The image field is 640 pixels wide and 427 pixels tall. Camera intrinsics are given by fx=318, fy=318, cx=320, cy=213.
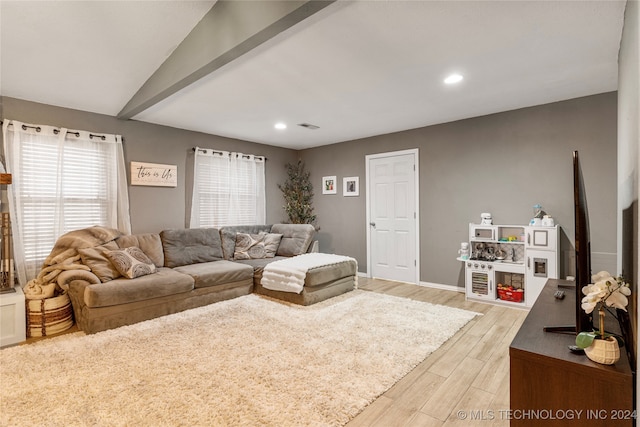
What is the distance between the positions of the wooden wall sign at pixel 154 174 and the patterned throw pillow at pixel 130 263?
3.56ft

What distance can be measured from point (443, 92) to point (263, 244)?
3.26 metres

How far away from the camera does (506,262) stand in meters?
3.88

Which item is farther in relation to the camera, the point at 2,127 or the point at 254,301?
the point at 254,301

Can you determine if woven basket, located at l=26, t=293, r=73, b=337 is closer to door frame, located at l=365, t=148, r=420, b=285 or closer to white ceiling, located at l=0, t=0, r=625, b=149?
white ceiling, located at l=0, t=0, r=625, b=149

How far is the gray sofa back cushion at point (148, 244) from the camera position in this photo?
390 centimetres

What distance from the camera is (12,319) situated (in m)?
2.78

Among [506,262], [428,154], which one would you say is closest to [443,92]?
[428,154]

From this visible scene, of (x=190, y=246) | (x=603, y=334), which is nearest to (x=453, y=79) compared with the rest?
(x=603, y=334)

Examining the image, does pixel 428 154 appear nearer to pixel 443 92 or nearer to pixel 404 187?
pixel 404 187

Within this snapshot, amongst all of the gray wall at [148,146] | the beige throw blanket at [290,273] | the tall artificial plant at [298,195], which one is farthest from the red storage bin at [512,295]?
the gray wall at [148,146]

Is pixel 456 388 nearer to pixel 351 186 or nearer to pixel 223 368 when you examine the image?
pixel 223 368

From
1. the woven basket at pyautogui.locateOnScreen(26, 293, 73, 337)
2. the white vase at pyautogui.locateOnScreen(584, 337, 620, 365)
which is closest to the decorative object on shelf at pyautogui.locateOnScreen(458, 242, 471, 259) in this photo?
the white vase at pyautogui.locateOnScreen(584, 337, 620, 365)

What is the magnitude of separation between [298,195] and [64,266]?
3.81 meters

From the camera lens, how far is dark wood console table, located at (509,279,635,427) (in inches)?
43.3
